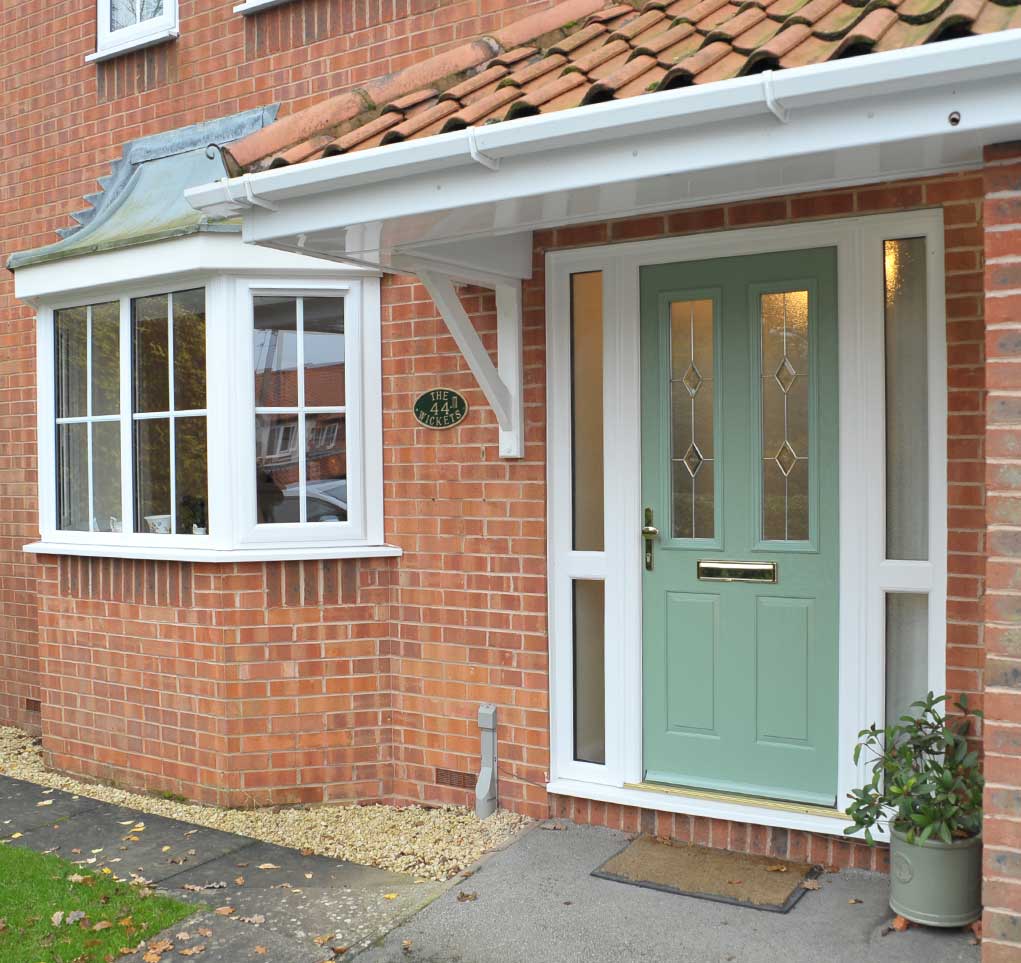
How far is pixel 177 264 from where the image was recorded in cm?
566

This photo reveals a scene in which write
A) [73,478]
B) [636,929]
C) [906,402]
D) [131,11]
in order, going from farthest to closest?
[131,11] → [73,478] → [906,402] → [636,929]

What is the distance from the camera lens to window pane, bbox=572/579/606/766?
518 centimetres

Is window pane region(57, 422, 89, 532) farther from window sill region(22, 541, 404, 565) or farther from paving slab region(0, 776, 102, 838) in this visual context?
paving slab region(0, 776, 102, 838)

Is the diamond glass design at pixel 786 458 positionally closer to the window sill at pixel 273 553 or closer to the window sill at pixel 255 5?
the window sill at pixel 273 553

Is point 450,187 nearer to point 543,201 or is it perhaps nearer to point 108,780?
point 543,201

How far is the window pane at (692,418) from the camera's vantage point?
4.81 m

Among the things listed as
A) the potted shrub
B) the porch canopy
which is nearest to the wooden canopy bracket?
the porch canopy

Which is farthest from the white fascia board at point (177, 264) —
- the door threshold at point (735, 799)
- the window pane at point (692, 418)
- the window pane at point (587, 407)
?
the door threshold at point (735, 799)

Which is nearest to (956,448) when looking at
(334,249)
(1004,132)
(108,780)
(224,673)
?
(1004,132)

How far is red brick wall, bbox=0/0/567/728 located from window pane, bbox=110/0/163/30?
134 mm

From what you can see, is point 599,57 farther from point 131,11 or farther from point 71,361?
point 131,11

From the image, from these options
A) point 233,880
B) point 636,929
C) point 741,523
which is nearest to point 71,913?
point 233,880

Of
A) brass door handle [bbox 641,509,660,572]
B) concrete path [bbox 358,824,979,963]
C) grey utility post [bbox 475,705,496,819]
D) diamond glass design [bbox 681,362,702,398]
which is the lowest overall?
concrete path [bbox 358,824,979,963]

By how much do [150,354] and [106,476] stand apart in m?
0.83
